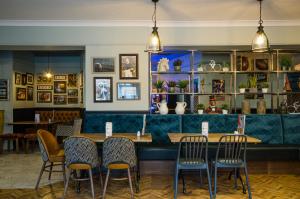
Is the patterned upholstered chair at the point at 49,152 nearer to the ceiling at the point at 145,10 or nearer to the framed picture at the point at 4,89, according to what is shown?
the ceiling at the point at 145,10

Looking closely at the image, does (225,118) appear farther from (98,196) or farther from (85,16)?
(85,16)

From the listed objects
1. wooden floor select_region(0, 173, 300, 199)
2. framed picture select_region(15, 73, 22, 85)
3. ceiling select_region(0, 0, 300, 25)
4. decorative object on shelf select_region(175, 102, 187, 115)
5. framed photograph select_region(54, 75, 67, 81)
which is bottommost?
wooden floor select_region(0, 173, 300, 199)

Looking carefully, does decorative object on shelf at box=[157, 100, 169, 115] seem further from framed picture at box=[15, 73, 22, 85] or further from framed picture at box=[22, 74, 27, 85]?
framed picture at box=[22, 74, 27, 85]

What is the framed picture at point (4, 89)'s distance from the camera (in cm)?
866

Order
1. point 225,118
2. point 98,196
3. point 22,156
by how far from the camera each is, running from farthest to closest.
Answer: point 22,156 < point 225,118 < point 98,196

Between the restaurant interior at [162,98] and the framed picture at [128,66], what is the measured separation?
0.07 ft

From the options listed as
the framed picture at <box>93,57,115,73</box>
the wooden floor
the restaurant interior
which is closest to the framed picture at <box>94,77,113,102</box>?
the restaurant interior

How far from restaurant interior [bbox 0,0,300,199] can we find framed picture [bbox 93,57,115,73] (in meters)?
0.02

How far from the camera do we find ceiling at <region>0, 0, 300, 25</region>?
5.07m

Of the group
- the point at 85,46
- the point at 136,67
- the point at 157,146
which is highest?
the point at 85,46

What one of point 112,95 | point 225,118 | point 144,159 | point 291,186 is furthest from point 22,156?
point 291,186

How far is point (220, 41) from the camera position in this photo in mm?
6379

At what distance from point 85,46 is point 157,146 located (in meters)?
2.56

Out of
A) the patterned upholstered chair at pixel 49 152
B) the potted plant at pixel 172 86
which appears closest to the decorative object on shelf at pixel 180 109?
the potted plant at pixel 172 86
